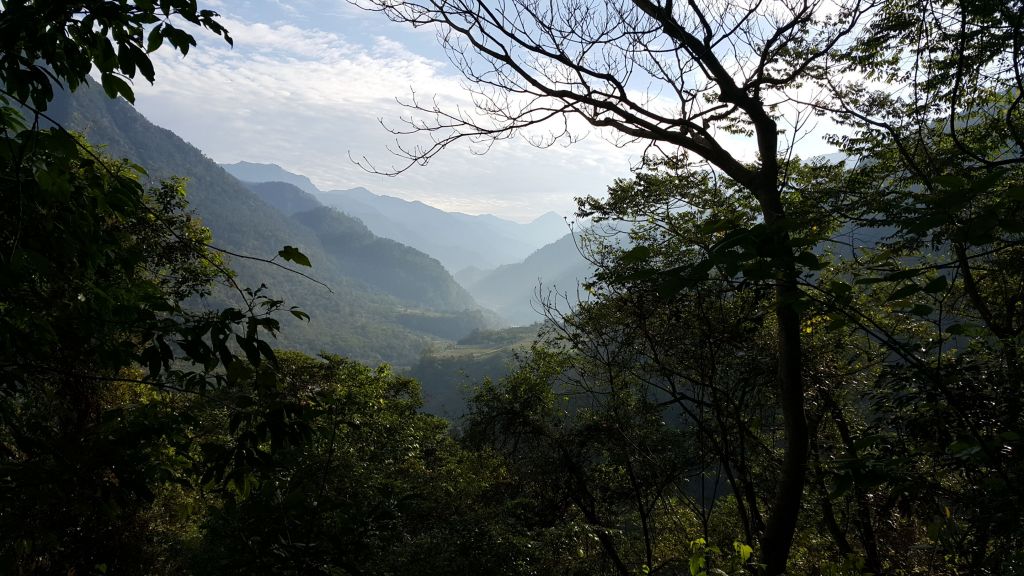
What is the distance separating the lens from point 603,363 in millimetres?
6676

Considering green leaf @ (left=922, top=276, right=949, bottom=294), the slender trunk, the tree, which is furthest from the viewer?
the slender trunk

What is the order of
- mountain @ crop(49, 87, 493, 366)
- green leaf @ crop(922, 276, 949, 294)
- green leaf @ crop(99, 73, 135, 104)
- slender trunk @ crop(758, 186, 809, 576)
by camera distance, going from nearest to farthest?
green leaf @ crop(922, 276, 949, 294) → green leaf @ crop(99, 73, 135, 104) → slender trunk @ crop(758, 186, 809, 576) → mountain @ crop(49, 87, 493, 366)

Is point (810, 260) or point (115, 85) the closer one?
point (810, 260)

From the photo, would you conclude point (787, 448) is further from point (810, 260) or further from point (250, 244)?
point (250, 244)

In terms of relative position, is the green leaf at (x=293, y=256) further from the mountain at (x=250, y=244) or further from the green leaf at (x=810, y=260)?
the mountain at (x=250, y=244)

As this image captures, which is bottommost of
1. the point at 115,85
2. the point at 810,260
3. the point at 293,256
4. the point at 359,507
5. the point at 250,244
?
the point at 250,244

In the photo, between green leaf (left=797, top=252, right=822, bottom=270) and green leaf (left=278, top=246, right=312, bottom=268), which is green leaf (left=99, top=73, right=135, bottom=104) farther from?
green leaf (left=797, top=252, right=822, bottom=270)

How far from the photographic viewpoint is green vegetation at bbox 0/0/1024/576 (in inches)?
67.0

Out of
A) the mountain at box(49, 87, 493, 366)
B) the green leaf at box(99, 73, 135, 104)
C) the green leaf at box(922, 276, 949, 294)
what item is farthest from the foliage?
the mountain at box(49, 87, 493, 366)

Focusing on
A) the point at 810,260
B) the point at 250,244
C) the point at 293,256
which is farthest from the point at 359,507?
the point at 250,244

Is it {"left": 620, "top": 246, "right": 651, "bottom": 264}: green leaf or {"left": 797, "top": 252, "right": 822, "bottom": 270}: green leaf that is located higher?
{"left": 797, "top": 252, "right": 822, "bottom": 270}: green leaf

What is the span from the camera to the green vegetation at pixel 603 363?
170cm

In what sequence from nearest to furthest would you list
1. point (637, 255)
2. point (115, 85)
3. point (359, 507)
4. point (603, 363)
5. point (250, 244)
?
point (637, 255)
point (115, 85)
point (359, 507)
point (603, 363)
point (250, 244)

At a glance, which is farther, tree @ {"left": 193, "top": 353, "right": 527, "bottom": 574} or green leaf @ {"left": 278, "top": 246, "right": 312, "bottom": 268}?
tree @ {"left": 193, "top": 353, "right": 527, "bottom": 574}
